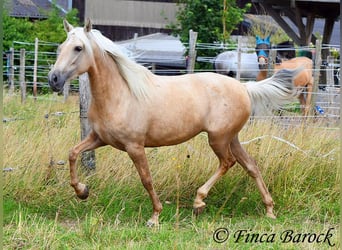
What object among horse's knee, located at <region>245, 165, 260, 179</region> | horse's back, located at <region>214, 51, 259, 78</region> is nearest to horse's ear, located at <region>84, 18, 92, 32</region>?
horse's knee, located at <region>245, 165, 260, 179</region>

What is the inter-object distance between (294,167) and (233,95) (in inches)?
50.4

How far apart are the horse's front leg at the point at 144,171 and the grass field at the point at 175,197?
0.48ft

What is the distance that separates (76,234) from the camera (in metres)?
5.40

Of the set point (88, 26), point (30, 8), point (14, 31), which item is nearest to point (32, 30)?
point (14, 31)

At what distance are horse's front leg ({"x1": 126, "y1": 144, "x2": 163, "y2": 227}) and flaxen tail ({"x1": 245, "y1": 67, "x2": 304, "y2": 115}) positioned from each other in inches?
55.9

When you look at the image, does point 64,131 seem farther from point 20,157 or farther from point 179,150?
point 179,150

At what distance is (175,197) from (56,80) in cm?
196

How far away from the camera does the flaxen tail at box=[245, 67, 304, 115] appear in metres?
6.66

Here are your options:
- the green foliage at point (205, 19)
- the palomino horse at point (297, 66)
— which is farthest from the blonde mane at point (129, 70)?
the green foliage at point (205, 19)

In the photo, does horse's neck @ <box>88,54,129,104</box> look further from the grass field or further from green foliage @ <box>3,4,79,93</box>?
green foliage @ <box>3,4,79,93</box>

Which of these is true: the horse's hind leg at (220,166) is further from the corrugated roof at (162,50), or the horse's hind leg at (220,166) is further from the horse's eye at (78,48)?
Result: the corrugated roof at (162,50)

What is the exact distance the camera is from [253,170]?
6.49 m

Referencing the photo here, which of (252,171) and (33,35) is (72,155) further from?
(33,35)

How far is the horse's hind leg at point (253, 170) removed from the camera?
6410 millimetres
